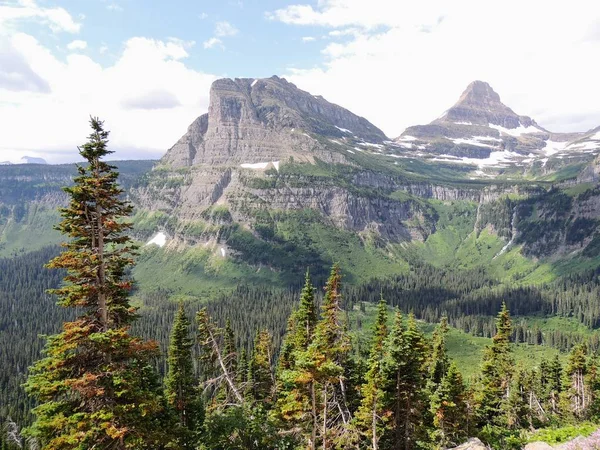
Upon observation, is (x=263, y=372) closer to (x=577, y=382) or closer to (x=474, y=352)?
(x=577, y=382)

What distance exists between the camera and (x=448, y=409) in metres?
51.6

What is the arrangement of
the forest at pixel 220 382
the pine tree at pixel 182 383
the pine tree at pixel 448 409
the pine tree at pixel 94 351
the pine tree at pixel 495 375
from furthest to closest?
1. the pine tree at pixel 495 375
2. the pine tree at pixel 448 409
3. the pine tree at pixel 182 383
4. the forest at pixel 220 382
5. the pine tree at pixel 94 351

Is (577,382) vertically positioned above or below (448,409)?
below

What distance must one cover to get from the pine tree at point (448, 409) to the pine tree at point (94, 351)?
38.5 metres

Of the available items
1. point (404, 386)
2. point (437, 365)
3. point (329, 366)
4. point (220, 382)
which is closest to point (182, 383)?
point (220, 382)

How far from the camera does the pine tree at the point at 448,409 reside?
50.2 meters

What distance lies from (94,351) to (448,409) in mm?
45693

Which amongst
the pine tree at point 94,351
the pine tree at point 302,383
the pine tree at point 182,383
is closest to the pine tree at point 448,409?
the pine tree at point 302,383

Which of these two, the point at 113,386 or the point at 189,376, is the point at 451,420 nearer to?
the point at 189,376

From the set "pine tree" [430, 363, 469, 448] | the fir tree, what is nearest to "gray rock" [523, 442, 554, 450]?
"pine tree" [430, 363, 469, 448]

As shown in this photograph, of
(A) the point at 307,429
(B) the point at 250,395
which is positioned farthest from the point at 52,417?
(B) the point at 250,395

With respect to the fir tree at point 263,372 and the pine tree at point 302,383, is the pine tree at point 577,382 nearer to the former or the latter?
the fir tree at point 263,372

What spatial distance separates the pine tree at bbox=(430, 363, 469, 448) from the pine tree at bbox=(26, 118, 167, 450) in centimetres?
3850

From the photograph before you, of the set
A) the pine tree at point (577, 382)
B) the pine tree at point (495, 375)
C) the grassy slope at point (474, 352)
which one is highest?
the pine tree at point (495, 375)
